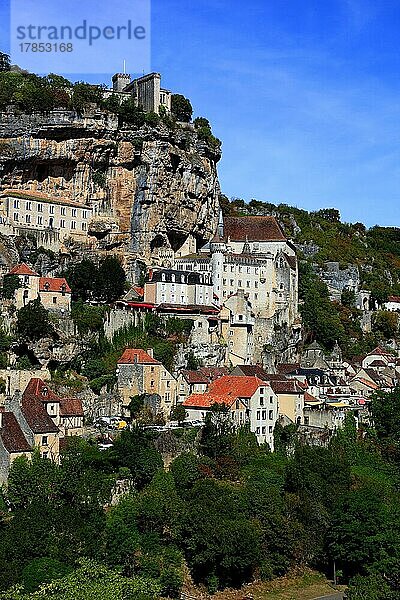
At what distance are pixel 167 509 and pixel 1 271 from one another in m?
23.4

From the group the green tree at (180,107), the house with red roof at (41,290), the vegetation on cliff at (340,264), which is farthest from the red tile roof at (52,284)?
the green tree at (180,107)

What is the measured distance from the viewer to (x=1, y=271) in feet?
197

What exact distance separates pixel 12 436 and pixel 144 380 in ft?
36.2

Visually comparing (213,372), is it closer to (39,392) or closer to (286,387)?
(286,387)

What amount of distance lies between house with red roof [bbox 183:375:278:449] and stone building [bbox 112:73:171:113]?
30.6 m

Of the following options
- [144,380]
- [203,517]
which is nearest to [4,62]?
[144,380]

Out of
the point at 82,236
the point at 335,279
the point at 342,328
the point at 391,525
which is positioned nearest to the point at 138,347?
the point at 82,236

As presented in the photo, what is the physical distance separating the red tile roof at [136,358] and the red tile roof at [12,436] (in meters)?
10.2

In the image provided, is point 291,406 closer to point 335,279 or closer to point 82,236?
point 82,236

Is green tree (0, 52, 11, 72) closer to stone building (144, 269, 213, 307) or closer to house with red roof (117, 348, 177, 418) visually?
stone building (144, 269, 213, 307)

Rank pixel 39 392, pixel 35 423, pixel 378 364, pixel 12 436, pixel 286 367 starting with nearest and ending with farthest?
pixel 12 436 < pixel 35 423 < pixel 39 392 < pixel 286 367 < pixel 378 364

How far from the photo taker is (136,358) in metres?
54.3

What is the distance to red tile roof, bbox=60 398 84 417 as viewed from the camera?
49406mm

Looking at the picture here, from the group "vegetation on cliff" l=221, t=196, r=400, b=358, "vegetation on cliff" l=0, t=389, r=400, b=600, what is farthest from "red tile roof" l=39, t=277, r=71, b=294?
"vegetation on cliff" l=221, t=196, r=400, b=358
